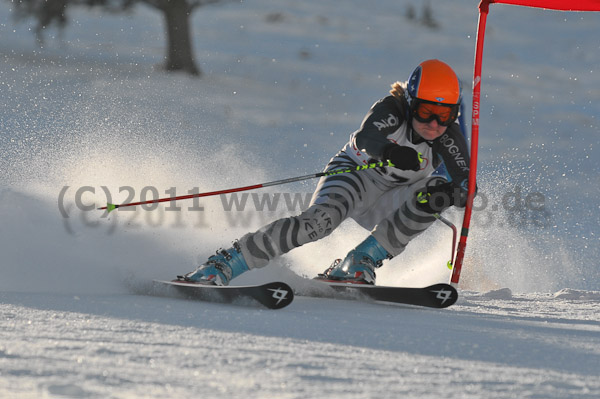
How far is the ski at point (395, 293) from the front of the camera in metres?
3.82

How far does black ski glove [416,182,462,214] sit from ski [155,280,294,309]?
1.03 m

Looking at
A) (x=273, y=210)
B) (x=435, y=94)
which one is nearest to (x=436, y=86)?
(x=435, y=94)

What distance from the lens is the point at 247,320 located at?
308 cm

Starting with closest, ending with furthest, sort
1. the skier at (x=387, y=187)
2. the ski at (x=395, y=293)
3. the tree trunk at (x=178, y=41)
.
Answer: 1. the ski at (x=395, y=293)
2. the skier at (x=387, y=187)
3. the tree trunk at (x=178, y=41)

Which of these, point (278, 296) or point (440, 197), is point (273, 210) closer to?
point (440, 197)

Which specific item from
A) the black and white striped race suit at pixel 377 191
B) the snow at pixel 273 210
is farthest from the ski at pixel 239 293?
the black and white striped race suit at pixel 377 191

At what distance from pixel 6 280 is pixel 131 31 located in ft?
43.9

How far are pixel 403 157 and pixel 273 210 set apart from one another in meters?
3.40

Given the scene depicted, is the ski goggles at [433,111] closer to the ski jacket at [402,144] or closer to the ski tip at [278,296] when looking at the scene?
the ski jacket at [402,144]

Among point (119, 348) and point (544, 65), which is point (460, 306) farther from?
point (544, 65)

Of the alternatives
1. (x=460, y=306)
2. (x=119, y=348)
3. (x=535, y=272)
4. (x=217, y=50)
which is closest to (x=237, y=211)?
(x=535, y=272)

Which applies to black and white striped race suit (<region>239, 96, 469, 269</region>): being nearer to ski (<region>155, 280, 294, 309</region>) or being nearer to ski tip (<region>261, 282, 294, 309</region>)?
ski (<region>155, 280, 294, 309</region>)

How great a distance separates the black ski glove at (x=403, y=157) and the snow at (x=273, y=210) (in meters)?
0.64

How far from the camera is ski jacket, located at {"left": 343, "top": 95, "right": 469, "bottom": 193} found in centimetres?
409
